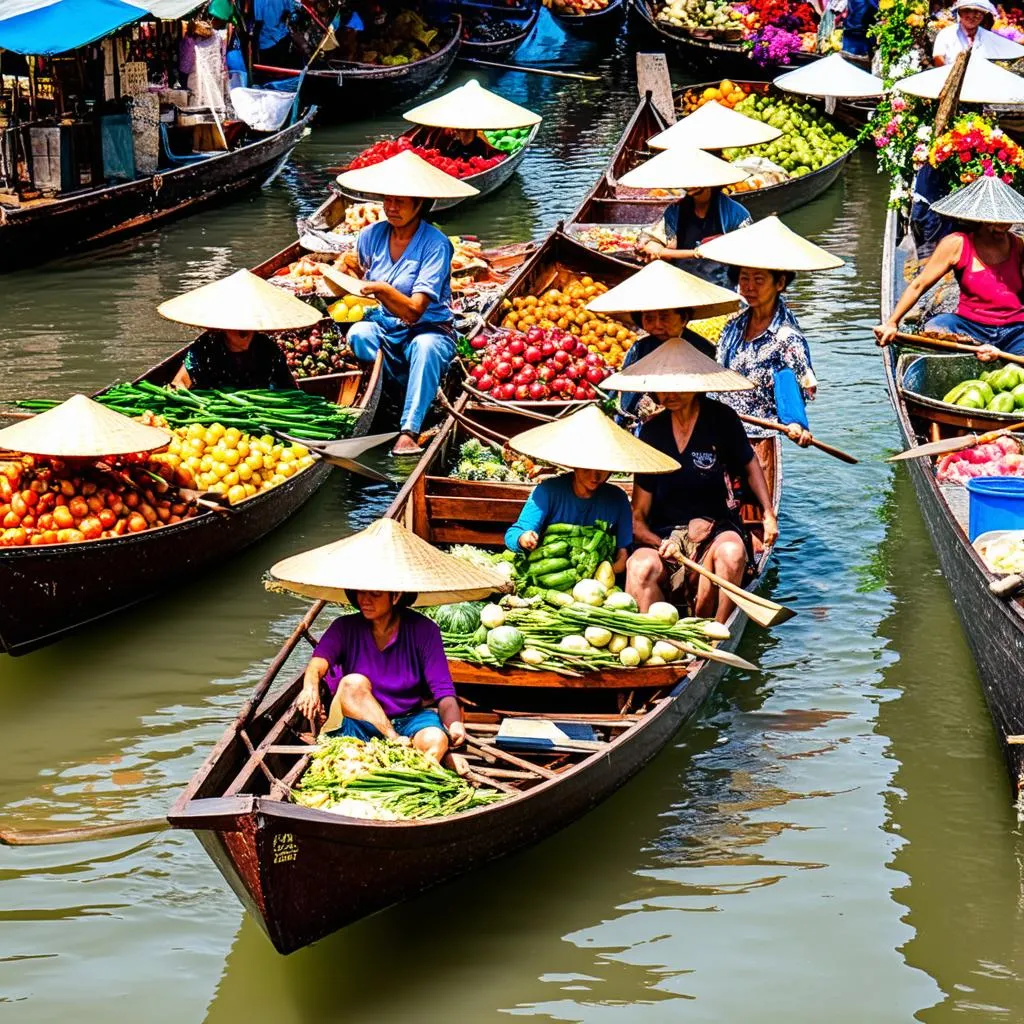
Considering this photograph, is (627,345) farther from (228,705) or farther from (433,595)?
(433,595)

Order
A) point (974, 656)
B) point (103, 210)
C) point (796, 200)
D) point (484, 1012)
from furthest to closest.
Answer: point (796, 200) → point (103, 210) → point (974, 656) → point (484, 1012)

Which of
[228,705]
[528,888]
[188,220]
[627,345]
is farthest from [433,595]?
[188,220]

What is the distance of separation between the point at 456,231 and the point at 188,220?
8.52ft

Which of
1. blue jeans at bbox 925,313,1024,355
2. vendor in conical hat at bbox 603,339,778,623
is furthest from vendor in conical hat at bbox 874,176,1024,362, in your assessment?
vendor in conical hat at bbox 603,339,778,623

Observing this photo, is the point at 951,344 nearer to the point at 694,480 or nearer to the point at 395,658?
the point at 694,480

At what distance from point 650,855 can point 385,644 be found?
4.32ft

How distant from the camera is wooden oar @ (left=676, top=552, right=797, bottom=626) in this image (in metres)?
6.01

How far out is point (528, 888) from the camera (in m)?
5.50

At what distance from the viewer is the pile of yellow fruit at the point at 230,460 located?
7621 millimetres

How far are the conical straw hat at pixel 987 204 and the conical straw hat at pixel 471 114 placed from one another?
4.35m

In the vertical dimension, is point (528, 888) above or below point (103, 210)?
below

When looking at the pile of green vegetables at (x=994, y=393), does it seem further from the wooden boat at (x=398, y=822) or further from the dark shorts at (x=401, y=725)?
the dark shorts at (x=401, y=725)

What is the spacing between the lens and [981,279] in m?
8.42

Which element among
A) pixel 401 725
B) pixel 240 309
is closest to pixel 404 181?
pixel 240 309
